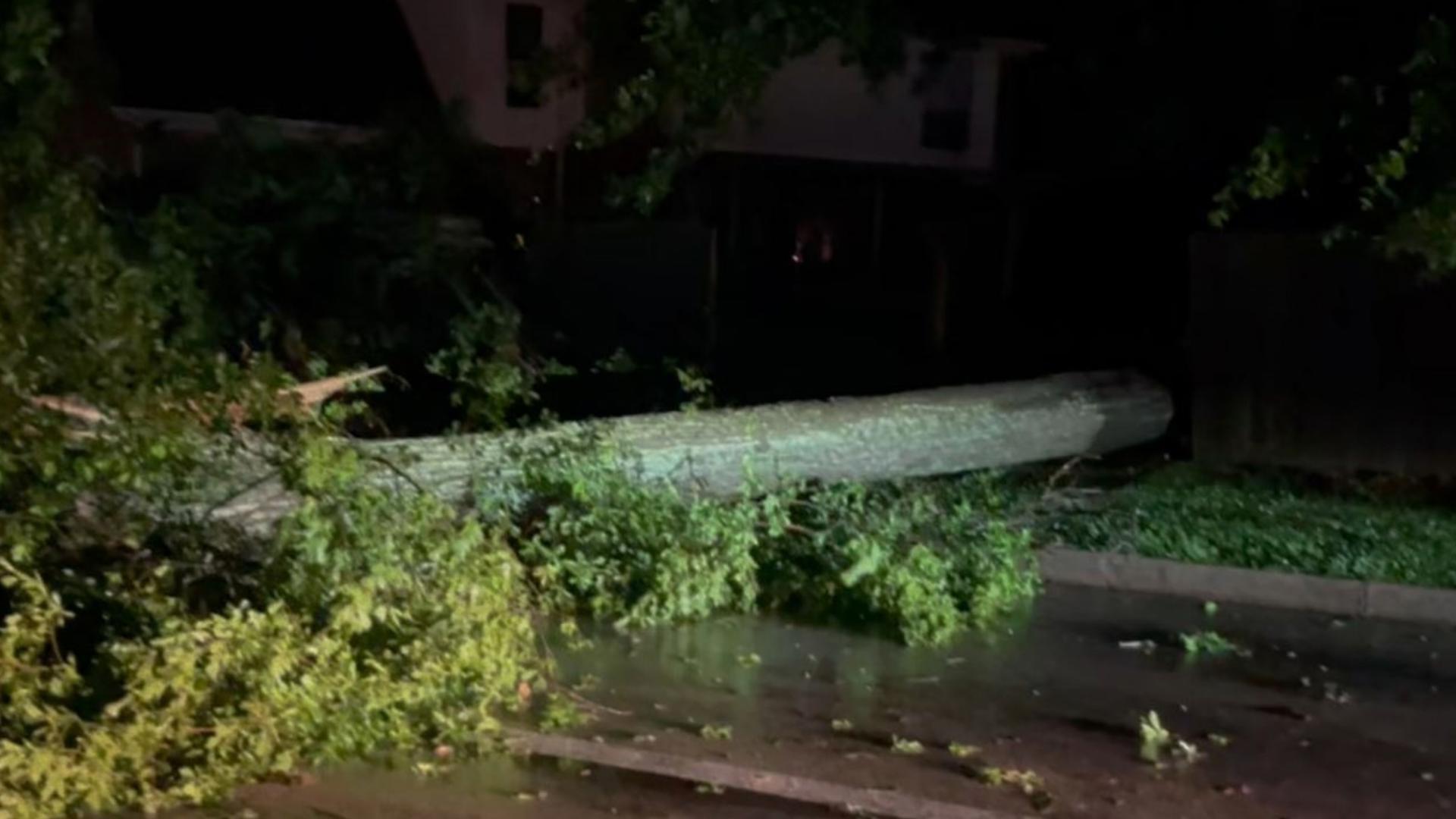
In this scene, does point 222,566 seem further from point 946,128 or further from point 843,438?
point 946,128

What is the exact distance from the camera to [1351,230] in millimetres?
9633

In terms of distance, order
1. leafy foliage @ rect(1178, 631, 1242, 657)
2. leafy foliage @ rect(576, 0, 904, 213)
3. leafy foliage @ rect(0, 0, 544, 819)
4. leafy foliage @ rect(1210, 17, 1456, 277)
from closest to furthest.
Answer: leafy foliage @ rect(0, 0, 544, 819)
leafy foliage @ rect(1178, 631, 1242, 657)
leafy foliage @ rect(1210, 17, 1456, 277)
leafy foliage @ rect(576, 0, 904, 213)

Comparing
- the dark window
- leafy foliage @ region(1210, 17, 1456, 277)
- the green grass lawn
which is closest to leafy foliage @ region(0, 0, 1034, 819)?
the green grass lawn

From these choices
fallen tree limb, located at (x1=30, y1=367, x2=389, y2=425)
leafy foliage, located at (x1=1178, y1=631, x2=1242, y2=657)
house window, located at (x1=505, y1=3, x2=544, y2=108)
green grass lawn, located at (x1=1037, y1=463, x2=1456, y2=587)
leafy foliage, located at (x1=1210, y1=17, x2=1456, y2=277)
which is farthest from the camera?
house window, located at (x1=505, y1=3, x2=544, y2=108)

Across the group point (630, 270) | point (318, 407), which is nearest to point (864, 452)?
point (318, 407)

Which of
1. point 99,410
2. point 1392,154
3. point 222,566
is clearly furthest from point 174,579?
point 1392,154

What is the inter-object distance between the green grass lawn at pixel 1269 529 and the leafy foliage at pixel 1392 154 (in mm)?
1413

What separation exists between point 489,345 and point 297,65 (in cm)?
746

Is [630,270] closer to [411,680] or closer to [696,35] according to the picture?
[696,35]

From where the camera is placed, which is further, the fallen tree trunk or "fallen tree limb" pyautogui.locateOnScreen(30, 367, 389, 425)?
the fallen tree trunk

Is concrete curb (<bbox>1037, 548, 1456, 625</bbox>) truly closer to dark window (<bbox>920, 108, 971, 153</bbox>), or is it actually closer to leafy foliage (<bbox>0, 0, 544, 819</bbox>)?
leafy foliage (<bbox>0, 0, 544, 819</bbox>)

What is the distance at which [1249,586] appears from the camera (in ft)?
25.8

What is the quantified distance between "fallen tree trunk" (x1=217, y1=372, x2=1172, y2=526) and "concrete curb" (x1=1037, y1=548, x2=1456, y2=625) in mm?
1042

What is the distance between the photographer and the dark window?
21938 millimetres
